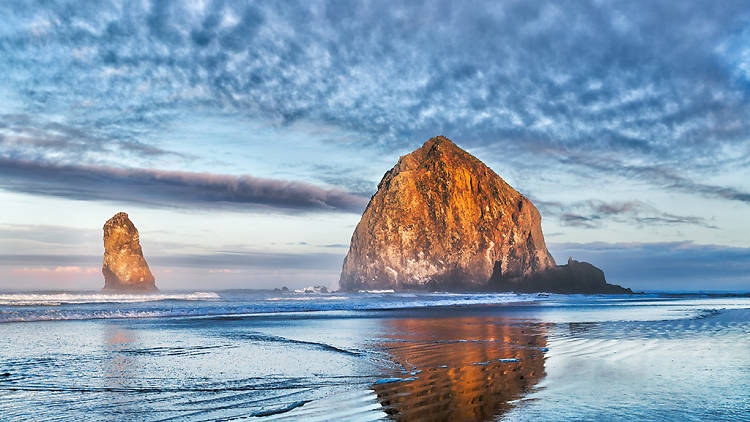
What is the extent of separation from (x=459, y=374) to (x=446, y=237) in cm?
10390

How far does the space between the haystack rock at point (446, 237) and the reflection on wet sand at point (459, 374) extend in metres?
93.2

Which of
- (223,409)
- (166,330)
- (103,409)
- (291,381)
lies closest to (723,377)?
(291,381)

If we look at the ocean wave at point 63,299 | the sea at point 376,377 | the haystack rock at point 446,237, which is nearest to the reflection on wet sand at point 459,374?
the sea at point 376,377

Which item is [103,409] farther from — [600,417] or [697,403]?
[697,403]

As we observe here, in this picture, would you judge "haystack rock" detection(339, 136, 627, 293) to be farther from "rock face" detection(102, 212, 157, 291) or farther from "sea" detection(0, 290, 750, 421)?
"sea" detection(0, 290, 750, 421)

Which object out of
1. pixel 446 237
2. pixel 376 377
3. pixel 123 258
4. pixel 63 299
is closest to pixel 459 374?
pixel 376 377

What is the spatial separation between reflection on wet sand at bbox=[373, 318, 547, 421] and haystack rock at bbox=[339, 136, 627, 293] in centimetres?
9317

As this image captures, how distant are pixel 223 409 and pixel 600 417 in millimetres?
4119

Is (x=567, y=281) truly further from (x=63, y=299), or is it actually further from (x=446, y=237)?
(x=63, y=299)

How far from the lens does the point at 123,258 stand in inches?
4072

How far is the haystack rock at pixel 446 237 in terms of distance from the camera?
108750 millimetres

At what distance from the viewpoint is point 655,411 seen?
5453 millimetres

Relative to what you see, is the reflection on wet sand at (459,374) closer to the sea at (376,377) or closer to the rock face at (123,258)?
the sea at (376,377)

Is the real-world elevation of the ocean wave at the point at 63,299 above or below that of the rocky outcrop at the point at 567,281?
below
